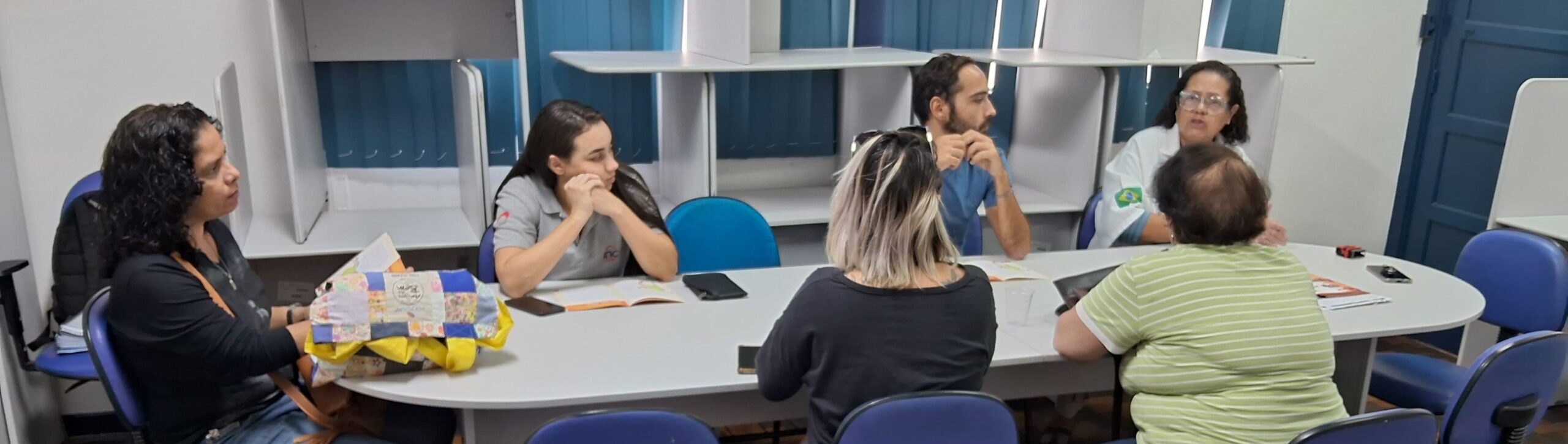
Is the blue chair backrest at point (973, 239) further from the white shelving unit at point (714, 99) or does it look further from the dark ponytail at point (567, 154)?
the dark ponytail at point (567, 154)

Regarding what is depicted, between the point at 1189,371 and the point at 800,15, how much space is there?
212 cm

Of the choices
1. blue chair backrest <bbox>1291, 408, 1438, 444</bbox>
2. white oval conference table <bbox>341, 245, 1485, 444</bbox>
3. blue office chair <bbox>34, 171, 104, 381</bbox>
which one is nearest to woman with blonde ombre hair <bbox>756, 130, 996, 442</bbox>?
white oval conference table <bbox>341, 245, 1485, 444</bbox>

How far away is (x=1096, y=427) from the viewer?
3219 millimetres

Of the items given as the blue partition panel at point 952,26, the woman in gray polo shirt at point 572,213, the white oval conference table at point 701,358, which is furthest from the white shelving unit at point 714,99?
the white oval conference table at point 701,358

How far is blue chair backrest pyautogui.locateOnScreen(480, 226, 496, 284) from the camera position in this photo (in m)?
2.58

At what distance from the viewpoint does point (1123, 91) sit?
3.96 meters

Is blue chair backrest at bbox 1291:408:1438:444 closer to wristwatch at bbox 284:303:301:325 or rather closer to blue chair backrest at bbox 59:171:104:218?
wristwatch at bbox 284:303:301:325

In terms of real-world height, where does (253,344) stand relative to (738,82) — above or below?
below

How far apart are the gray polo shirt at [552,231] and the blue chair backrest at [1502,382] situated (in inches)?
69.3

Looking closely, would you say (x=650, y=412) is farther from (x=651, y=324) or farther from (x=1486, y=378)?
(x=1486, y=378)

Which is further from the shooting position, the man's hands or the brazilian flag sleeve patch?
the brazilian flag sleeve patch

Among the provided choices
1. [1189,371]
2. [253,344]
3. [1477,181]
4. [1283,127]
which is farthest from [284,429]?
[1477,181]

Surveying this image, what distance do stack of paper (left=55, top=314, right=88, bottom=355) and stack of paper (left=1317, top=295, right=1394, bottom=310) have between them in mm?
3055

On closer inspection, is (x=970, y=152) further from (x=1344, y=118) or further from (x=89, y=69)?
(x=89, y=69)
